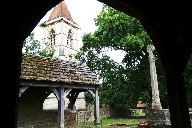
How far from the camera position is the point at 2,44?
2297mm

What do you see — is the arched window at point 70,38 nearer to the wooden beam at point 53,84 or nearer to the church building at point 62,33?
the church building at point 62,33

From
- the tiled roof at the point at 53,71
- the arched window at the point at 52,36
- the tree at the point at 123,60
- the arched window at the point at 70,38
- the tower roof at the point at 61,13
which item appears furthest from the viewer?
the arched window at the point at 70,38

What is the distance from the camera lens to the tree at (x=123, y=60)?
23.0 m

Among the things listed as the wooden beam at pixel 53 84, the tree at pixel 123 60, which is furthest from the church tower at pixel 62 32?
the wooden beam at pixel 53 84

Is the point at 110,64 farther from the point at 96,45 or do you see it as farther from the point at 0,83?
the point at 0,83

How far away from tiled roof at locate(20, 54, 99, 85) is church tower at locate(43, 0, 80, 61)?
2144cm

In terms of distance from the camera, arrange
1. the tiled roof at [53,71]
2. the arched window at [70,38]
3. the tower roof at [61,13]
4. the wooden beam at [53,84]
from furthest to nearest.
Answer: the arched window at [70,38], the tower roof at [61,13], the tiled roof at [53,71], the wooden beam at [53,84]

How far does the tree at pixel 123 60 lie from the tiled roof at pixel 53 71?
7.63 metres

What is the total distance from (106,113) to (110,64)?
244 inches

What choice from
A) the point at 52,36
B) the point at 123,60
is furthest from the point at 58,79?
the point at 52,36

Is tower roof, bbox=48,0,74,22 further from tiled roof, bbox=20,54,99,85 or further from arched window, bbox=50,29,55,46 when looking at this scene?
tiled roof, bbox=20,54,99,85

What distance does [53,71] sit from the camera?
14.0 m

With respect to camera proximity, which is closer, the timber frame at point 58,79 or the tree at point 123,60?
Answer: the timber frame at point 58,79

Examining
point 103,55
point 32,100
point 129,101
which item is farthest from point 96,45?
point 32,100
